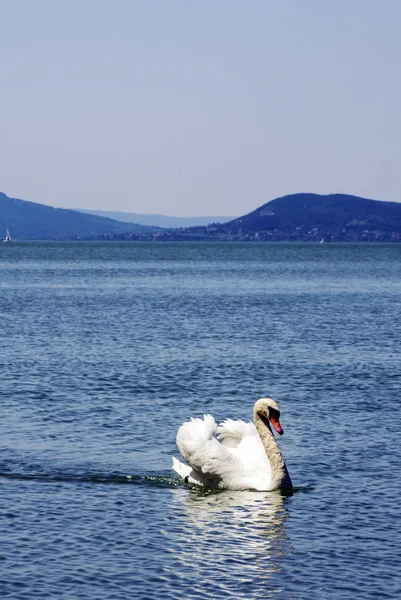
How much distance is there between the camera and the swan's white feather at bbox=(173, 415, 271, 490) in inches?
842

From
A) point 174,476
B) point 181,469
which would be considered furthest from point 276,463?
point 174,476

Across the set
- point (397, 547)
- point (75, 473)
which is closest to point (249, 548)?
point (397, 547)

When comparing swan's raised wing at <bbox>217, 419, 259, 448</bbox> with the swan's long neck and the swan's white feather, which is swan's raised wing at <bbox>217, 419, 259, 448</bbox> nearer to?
the swan's white feather

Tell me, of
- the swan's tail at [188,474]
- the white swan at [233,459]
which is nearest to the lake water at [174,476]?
the swan's tail at [188,474]

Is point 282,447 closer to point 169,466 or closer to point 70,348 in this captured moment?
point 169,466

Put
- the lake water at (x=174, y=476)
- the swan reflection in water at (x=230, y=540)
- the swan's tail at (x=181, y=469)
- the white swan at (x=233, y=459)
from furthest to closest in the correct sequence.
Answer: the swan's tail at (x=181, y=469) < the white swan at (x=233, y=459) < the lake water at (x=174, y=476) < the swan reflection in water at (x=230, y=540)

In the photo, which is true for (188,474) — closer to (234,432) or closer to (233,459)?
(233,459)

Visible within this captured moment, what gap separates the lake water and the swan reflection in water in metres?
0.04

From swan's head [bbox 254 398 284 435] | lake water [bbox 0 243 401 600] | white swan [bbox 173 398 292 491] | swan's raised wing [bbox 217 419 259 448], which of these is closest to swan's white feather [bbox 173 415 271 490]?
white swan [bbox 173 398 292 491]

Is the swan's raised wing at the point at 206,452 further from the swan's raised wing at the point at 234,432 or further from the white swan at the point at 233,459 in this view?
the swan's raised wing at the point at 234,432

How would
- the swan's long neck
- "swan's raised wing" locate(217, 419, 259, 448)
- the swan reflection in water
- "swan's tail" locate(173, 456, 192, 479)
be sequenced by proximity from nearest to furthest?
the swan reflection in water, the swan's long neck, "swan's tail" locate(173, 456, 192, 479), "swan's raised wing" locate(217, 419, 259, 448)

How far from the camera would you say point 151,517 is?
19734 mm

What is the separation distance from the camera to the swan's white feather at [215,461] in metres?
21.4

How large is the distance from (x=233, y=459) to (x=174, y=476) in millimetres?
1641
